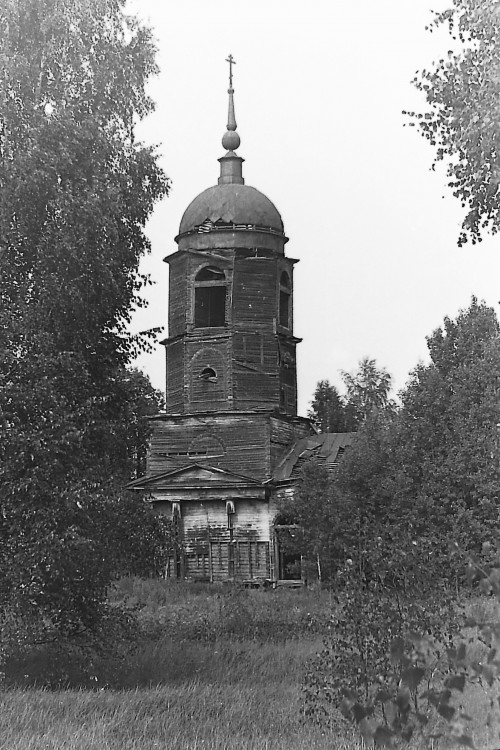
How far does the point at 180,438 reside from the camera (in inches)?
1647

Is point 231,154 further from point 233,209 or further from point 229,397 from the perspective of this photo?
point 229,397

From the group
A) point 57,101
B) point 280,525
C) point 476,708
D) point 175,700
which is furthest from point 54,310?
point 280,525

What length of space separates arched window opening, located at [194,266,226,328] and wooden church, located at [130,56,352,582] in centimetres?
5

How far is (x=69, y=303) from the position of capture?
16.9 meters

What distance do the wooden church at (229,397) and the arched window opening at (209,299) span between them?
1.9 inches

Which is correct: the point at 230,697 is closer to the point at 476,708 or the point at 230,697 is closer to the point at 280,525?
the point at 476,708

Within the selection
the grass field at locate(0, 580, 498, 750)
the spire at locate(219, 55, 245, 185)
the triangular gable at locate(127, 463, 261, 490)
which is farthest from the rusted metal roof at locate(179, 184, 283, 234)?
the grass field at locate(0, 580, 498, 750)

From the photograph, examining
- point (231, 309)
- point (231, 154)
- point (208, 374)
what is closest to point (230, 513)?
point (208, 374)

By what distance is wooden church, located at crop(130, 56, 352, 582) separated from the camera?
3988 centimetres

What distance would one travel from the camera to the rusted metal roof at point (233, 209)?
4153 centimetres

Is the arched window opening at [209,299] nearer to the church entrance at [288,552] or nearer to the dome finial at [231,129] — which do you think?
the dome finial at [231,129]

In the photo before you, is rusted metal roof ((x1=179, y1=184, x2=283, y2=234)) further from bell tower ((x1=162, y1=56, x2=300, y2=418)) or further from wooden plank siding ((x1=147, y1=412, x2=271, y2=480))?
wooden plank siding ((x1=147, y1=412, x2=271, y2=480))

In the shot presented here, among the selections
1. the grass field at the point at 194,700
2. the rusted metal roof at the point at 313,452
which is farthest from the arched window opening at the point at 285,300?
the grass field at the point at 194,700

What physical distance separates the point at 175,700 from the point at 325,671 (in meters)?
2.70
